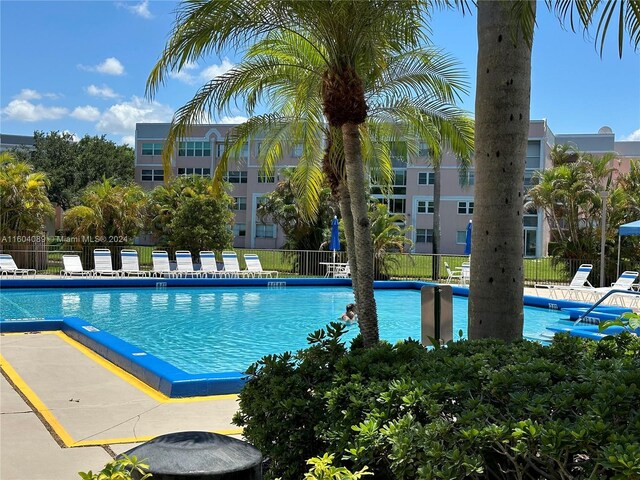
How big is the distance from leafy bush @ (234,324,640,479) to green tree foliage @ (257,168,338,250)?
85.9 ft

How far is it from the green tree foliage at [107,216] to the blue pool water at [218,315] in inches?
236

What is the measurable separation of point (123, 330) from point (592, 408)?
1404 centimetres

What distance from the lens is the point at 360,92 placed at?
878cm

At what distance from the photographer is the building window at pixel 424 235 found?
55031mm

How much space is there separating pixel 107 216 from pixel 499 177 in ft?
84.8

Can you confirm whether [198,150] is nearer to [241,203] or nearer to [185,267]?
[241,203]

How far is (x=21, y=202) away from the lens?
27781mm

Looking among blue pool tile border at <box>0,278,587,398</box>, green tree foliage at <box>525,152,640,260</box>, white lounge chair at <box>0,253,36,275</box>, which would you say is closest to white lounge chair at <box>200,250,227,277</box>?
blue pool tile border at <box>0,278,587,398</box>

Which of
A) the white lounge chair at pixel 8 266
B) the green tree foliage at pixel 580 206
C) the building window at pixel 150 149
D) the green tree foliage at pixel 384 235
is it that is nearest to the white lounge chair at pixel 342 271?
the green tree foliage at pixel 384 235

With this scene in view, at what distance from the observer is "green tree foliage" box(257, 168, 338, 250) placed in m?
31.0

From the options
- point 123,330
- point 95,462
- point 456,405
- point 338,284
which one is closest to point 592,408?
point 456,405

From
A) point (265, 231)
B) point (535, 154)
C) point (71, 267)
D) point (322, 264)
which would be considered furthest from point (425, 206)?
point (71, 267)

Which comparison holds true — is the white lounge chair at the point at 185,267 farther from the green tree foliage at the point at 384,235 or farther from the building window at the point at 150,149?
the building window at the point at 150,149

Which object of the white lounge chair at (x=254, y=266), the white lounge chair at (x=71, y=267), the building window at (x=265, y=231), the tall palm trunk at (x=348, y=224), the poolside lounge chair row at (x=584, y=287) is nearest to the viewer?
the tall palm trunk at (x=348, y=224)
